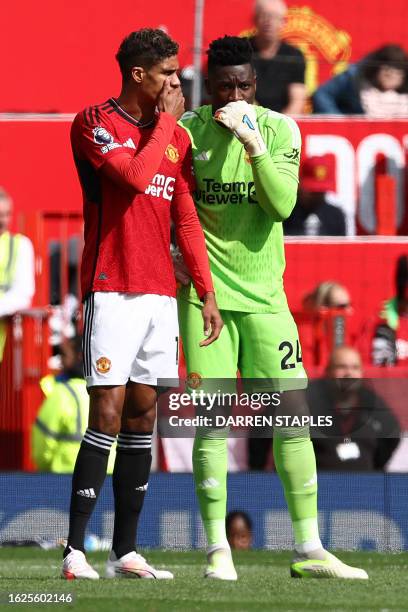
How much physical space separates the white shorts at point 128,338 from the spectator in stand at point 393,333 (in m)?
5.04

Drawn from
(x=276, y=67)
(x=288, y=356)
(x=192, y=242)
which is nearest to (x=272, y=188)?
(x=192, y=242)

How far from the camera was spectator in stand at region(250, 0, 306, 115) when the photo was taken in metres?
12.5

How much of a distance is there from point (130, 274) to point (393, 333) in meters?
5.52

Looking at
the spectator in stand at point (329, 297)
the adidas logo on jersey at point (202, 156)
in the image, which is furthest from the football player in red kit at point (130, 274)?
the spectator in stand at point (329, 297)

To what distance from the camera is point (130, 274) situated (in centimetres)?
507

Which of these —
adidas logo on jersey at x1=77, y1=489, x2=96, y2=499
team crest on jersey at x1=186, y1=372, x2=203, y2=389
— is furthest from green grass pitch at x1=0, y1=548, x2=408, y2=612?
team crest on jersey at x1=186, y1=372, x2=203, y2=389

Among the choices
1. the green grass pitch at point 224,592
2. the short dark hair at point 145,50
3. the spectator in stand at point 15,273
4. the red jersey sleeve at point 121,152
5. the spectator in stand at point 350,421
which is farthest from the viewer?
the spectator in stand at point 15,273

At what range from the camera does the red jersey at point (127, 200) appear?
5.02m

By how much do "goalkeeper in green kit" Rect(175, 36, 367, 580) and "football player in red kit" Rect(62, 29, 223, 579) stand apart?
157 millimetres

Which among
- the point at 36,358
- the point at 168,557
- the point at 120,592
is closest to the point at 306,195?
the point at 36,358

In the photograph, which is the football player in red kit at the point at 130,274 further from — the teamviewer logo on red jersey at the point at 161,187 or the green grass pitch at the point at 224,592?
the green grass pitch at the point at 224,592

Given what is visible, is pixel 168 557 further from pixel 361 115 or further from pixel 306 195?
pixel 361 115

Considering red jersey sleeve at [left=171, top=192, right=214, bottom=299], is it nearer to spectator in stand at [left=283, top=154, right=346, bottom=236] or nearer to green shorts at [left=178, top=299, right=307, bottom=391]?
green shorts at [left=178, top=299, right=307, bottom=391]

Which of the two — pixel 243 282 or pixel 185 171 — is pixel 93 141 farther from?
pixel 243 282
